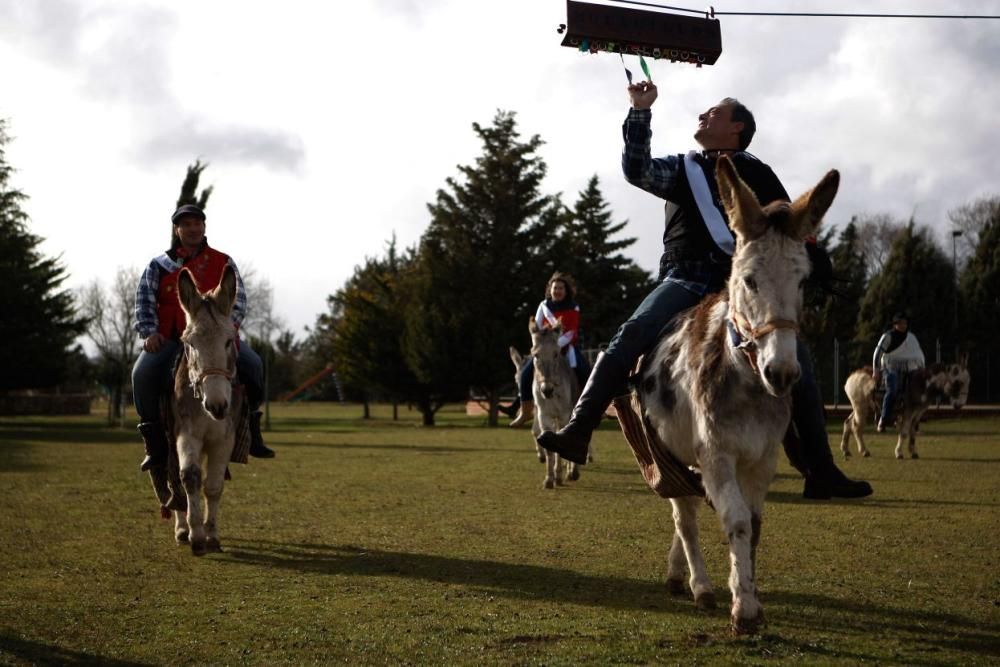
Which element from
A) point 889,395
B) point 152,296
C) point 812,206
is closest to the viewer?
point 812,206

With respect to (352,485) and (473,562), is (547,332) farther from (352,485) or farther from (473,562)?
(473,562)

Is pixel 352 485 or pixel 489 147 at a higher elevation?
pixel 489 147

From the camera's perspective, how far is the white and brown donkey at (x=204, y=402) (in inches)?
329

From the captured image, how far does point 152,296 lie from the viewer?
947 cm

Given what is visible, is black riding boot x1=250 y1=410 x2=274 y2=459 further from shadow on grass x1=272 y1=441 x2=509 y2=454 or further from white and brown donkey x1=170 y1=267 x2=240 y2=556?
shadow on grass x1=272 y1=441 x2=509 y2=454

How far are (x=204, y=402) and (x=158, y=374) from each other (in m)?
1.32

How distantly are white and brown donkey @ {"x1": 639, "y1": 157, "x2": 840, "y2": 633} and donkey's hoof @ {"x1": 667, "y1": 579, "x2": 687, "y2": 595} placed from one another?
1258 mm

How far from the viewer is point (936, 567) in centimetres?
802

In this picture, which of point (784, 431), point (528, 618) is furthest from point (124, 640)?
point (784, 431)

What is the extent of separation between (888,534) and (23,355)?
4561 cm

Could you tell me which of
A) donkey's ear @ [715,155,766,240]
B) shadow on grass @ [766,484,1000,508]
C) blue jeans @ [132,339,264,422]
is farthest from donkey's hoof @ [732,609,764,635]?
shadow on grass @ [766,484,1000,508]

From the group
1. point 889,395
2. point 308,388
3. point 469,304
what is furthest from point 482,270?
point 308,388

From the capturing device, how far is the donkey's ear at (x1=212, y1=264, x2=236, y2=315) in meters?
8.70

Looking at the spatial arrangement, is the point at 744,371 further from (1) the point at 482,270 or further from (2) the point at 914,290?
(2) the point at 914,290
